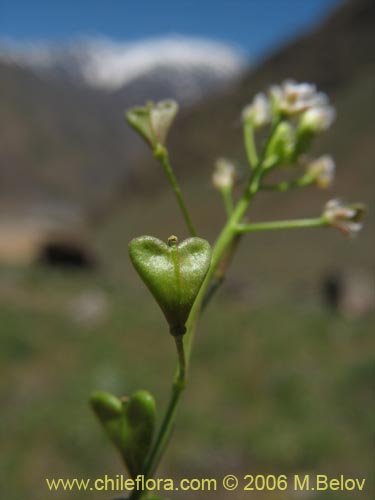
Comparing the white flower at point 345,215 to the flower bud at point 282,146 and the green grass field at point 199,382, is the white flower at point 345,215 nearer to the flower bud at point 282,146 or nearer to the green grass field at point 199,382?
the flower bud at point 282,146

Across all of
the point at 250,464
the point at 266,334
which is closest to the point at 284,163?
the point at 250,464

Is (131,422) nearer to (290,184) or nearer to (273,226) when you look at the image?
(273,226)

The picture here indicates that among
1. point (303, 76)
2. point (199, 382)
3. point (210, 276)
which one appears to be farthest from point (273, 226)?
point (303, 76)

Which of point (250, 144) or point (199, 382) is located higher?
point (250, 144)

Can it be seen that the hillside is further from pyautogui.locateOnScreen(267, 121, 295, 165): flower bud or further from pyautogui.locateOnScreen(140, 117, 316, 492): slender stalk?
pyautogui.locateOnScreen(140, 117, 316, 492): slender stalk

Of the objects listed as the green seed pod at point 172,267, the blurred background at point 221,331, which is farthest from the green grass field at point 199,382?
the green seed pod at point 172,267

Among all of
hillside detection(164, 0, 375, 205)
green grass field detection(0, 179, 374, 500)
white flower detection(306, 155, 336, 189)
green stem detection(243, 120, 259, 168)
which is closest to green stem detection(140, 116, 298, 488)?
green stem detection(243, 120, 259, 168)
